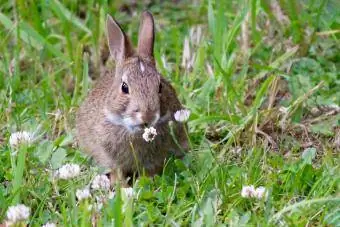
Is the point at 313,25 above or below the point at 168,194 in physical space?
above

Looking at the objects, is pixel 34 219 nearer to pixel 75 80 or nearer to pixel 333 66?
pixel 75 80

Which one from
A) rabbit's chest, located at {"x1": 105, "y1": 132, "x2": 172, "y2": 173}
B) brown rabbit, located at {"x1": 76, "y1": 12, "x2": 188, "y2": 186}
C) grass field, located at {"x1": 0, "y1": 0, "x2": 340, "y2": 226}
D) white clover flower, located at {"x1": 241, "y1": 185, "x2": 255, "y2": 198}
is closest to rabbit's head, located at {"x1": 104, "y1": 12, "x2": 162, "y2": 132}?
brown rabbit, located at {"x1": 76, "y1": 12, "x2": 188, "y2": 186}

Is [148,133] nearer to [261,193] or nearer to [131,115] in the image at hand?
[131,115]

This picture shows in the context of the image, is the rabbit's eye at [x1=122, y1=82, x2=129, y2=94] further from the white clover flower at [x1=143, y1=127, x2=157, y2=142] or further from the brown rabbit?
the white clover flower at [x1=143, y1=127, x2=157, y2=142]

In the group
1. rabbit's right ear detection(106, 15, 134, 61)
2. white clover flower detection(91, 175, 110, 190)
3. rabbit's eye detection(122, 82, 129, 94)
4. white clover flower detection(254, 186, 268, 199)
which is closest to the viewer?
white clover flower detection(254, 186, 268, 199)

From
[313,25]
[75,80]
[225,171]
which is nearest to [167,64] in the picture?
[75,80]

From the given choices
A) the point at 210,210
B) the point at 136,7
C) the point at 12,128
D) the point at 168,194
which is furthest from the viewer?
the point at 136,7

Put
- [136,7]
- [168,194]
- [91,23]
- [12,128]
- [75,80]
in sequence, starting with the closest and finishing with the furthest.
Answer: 1. [168,194]
2. [12,128]
3. [75,80]
4. [91,23]
5. [136,7]

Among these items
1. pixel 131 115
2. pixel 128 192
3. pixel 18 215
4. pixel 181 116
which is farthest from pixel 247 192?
pixel 18 215

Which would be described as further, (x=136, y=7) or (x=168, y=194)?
(x=136, y=7)
